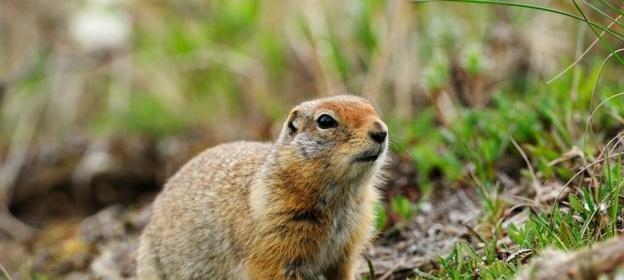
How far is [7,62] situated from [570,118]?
23.4 ft

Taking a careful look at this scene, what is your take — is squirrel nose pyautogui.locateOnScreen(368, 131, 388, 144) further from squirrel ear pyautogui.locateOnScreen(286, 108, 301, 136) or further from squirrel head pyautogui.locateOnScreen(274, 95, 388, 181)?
squirrel ear pyautogui.locateOnScreen(286, 108, 301, 136)

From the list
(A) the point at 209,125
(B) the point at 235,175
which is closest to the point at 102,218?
(A) the point at 209,125

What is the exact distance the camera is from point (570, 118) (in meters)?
5.25

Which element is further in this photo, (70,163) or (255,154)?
(70,163)

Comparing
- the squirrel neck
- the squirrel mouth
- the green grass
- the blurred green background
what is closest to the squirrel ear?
the squirrel neck

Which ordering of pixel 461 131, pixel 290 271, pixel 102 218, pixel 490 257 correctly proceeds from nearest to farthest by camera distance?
pixel 490 257 < pixel 290 271 < pixel 461 131 < pixel 102 218

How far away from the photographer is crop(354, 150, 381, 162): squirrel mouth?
13.1ft

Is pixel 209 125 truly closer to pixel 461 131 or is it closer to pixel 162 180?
pixel 162 180

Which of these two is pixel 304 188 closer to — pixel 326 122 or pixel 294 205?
pixel 294 205

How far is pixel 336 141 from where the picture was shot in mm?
4117

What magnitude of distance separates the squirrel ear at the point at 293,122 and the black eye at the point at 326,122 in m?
0.24

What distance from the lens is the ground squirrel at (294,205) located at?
4137 mm

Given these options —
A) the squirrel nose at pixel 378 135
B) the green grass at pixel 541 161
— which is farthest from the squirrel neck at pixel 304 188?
the green grass at pixel 541 161

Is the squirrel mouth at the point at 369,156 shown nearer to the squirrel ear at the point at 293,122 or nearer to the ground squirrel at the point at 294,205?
the ground squirrel at the point at 294,205
